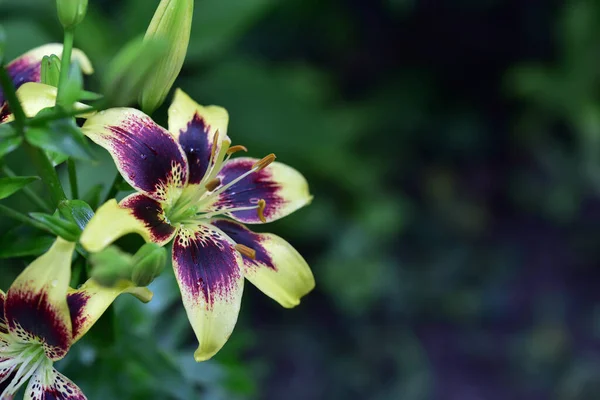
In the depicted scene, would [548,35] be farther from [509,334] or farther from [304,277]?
[304,277]

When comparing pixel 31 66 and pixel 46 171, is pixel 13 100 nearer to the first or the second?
pixel 46 171

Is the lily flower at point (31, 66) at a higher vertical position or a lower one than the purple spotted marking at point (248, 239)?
lower

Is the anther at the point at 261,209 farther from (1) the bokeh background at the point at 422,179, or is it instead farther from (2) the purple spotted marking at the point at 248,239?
(1) the bokeh background at the point at 422,179

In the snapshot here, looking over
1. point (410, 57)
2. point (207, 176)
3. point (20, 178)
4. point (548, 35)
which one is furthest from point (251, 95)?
point (20, 178)

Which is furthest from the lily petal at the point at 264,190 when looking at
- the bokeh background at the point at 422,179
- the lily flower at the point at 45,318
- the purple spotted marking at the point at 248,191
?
the bokeh background at the point at 422,179

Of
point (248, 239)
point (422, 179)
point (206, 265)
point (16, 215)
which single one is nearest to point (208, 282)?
point (206, 265)
